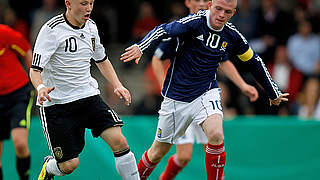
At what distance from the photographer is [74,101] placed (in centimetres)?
616

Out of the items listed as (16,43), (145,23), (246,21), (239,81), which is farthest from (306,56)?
(16,43)

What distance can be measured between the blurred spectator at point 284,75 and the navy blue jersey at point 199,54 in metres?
5.26

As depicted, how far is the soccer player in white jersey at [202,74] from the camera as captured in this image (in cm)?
618

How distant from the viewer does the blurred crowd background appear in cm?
1146

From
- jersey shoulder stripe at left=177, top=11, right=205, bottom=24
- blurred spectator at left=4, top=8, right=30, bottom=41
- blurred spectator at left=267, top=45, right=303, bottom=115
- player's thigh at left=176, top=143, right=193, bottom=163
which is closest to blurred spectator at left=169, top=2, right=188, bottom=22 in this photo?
blurred spectator at left=267, top=45, right=303, bottom=115

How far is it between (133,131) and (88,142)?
242cm

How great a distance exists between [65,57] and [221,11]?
5.50 ft

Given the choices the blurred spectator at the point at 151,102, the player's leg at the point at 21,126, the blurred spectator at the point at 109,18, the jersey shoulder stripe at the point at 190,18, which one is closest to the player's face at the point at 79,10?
the jersey shoulder stripe at the point at 190,18

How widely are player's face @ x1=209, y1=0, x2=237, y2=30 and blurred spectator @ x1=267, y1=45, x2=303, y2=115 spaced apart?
577cm

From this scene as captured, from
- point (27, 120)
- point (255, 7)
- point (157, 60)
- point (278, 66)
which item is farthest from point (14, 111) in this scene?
point (255, 7)

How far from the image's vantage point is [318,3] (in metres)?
14.7

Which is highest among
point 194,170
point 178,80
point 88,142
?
point 178,80

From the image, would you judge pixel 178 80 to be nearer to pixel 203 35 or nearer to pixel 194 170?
pixel 203 35

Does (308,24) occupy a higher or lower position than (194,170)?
higher
